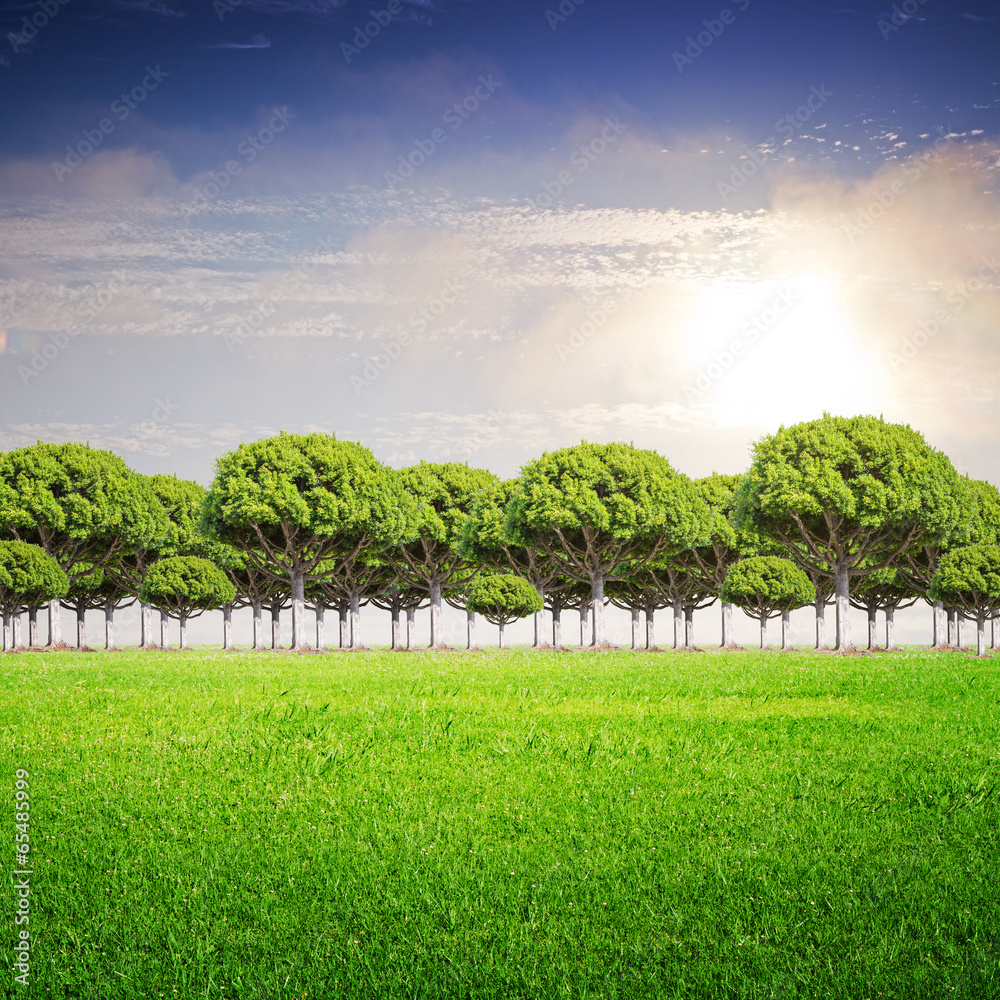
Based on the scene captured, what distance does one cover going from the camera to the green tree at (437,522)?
2298 inches

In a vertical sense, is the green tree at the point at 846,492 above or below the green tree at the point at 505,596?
Result: above

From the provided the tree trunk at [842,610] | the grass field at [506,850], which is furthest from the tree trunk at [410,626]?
the grass field at [506,850]

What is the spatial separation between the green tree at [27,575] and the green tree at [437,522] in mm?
22393

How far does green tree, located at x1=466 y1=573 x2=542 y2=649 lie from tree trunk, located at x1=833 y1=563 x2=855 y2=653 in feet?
59.2

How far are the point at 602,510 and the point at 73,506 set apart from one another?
34275 millimetres

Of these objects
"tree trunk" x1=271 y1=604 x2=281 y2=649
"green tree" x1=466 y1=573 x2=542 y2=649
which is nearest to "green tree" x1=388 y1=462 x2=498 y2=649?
"green tree" x1=466 y1=573 x2=542 y2=649

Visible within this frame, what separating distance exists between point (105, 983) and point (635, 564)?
49.2m

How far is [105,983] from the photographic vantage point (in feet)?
21.0

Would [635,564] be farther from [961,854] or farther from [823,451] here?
[961,854]

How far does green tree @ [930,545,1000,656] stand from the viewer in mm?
50062

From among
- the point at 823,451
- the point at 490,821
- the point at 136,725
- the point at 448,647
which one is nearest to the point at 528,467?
the point at 448,647

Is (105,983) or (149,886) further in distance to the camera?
(149,886)

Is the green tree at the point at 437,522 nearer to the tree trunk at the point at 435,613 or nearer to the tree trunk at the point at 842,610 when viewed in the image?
the tree trunk at the point at 435,613

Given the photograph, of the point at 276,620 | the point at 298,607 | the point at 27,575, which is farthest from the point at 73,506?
the point at 276,620
